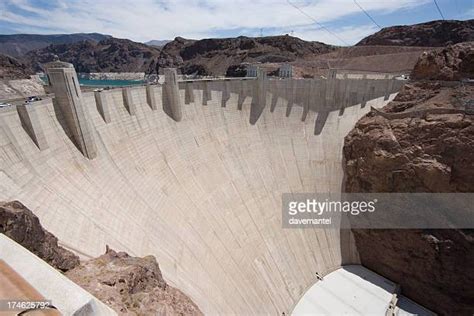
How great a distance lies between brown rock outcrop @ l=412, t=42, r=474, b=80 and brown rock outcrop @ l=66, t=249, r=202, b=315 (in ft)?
74.4

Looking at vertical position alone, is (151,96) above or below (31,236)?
above

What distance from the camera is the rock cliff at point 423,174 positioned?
15.8 metres

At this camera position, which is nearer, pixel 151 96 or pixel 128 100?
Answer: pixel 128 100

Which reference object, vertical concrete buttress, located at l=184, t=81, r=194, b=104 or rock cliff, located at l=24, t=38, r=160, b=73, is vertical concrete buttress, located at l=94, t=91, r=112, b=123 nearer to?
vertical concrete buttress, located at l=184, t=81, r=194, b=104

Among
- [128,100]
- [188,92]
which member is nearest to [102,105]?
[128,100]

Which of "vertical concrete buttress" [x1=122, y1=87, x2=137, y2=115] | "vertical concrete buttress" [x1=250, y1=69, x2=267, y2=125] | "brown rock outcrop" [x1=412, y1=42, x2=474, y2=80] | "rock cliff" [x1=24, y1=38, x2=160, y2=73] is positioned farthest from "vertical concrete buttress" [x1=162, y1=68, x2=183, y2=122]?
"rock cliff" [x1=24, y1=38, x2=160, y2=73]

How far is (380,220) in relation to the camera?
743 inches

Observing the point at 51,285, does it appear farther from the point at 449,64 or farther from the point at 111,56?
the point at 111,56

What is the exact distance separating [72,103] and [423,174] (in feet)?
66.5

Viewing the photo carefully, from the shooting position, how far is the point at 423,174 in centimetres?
1647

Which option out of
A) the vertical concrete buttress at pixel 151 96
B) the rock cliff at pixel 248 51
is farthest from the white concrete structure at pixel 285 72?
the vertical concrete buttress at pixel 151 96

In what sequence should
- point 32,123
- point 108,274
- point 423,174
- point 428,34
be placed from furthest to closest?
1. point 428,34
2. point 423,174
3. point 32,123
4. point 108,274

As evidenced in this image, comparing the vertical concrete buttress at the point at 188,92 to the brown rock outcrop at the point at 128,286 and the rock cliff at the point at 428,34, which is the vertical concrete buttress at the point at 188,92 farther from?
the rock cliff at the point at 428,34

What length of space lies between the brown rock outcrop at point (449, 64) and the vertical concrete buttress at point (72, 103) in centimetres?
2332
